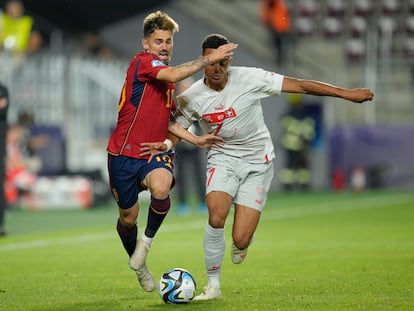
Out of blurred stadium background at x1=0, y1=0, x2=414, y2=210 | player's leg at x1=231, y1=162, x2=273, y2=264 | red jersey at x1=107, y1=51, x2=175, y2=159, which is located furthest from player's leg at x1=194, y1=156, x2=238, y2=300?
blurred stadium background at x1=0, y1=0, x2=414, y2=210

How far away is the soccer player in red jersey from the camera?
7.85 m

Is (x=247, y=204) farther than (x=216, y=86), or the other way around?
(x=247, y=204)

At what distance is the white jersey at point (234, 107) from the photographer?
8.15m

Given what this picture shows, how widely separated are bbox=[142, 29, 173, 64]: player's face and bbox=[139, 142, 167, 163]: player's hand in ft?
2.12

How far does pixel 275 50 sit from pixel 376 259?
617 inches

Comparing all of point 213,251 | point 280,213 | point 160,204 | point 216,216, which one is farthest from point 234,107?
point 280,213

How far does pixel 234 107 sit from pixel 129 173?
985mm

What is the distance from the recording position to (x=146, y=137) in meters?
7.95

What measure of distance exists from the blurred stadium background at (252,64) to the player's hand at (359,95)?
36.3ft

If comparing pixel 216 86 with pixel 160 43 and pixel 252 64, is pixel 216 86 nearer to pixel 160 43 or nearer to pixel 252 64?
pixel 160 43

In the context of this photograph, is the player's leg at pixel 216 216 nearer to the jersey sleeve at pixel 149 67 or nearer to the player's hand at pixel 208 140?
the player's hand at pixel 208 140

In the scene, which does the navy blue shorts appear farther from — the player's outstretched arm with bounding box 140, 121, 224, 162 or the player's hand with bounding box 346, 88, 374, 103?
the player's hand with bounding box 346, 88, 374, 103

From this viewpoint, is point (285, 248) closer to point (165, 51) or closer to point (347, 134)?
point (165, 51)

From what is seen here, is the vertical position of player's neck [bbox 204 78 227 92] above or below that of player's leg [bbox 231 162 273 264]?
above
